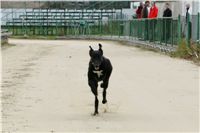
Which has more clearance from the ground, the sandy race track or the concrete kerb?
the concrete kerb

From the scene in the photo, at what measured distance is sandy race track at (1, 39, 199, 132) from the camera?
353 inches

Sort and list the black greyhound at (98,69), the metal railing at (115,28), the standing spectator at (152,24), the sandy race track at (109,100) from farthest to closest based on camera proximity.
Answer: the standing spectator at (152,24) → the metal railing at (115,28) → the black greyhound at (98,69) → the sandy race track at (109,100)

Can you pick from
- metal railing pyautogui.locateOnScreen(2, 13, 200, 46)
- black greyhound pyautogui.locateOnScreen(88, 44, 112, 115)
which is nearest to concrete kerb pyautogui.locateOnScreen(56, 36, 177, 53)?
metal railing pyautogui.locateOnScreen(2, 13, 200, 46)

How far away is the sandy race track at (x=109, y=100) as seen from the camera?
896cm

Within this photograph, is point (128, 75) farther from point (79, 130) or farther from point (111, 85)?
point (79, 130)

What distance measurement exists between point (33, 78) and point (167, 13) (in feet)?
40.9

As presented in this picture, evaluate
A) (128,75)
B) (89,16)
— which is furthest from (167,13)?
(89,16)

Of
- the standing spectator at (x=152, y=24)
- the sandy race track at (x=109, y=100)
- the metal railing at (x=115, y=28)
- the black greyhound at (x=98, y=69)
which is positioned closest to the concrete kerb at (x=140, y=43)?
the metal railing at (x=115, y=28)

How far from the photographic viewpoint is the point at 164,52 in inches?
987

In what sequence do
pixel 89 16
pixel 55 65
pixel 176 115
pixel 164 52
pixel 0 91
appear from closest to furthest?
pixel 176 115 < pixel 0 91 < pixel 55 65 < pixel 164 52 < pixel 89 16

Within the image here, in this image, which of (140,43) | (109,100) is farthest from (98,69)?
(140,43)

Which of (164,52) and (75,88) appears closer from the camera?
(75,88)

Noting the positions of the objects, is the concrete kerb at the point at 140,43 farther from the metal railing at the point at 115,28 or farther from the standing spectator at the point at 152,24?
the standing spectator at the point at 152,24

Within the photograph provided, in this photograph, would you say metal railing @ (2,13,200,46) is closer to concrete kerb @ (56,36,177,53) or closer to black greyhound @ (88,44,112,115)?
concrete kerb @ (56,36,177,53)
